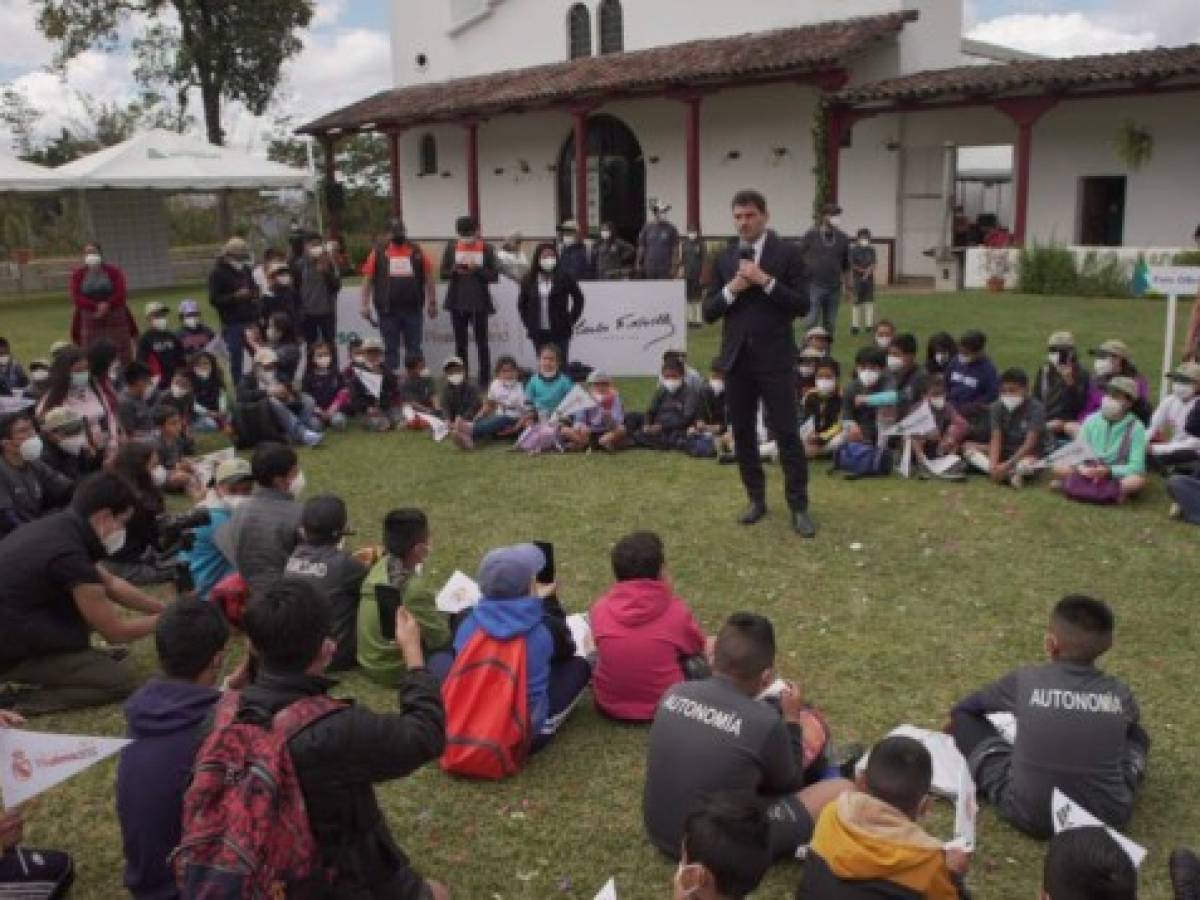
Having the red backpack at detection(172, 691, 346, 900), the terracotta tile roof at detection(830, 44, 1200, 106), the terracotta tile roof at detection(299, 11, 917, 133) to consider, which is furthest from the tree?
the red backpack at detection(172, 691, 346, 900)

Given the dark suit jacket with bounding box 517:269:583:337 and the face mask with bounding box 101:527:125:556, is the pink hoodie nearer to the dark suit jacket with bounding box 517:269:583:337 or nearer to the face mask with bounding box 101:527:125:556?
the face mask with bounding box 101:527:125:556

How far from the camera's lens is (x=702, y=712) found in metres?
3.52

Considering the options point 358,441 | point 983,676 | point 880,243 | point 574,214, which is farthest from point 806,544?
point 574,214

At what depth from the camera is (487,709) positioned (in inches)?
171

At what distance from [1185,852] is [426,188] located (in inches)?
1264

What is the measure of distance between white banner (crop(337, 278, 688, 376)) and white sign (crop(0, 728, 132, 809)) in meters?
9.84

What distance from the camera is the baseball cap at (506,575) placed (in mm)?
4402

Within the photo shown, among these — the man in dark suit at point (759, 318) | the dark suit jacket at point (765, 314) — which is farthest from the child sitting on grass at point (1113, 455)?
the dark suit jacket at point (765, 314)

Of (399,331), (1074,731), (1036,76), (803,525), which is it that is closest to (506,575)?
(1074,731)

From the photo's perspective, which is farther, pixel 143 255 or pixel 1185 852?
pixel 143 255

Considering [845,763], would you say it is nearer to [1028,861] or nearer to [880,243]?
[1028,861]

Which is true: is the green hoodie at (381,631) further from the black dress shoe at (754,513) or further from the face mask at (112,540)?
the black dress shoe at (754,513)

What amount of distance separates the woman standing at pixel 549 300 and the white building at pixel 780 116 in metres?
11.4

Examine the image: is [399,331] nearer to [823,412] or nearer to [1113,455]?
[823,412]
